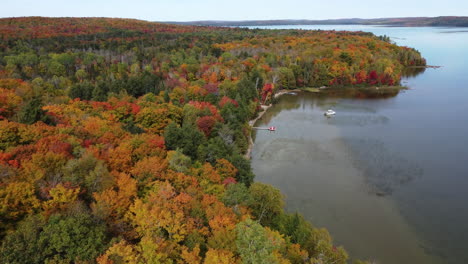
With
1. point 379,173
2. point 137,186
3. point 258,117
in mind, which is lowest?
point 379,173

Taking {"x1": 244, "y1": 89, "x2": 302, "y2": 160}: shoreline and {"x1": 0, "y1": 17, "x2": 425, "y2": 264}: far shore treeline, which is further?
{"x1": 244, "y1": 89, "x2": 302, "y2": 160}: shoreline

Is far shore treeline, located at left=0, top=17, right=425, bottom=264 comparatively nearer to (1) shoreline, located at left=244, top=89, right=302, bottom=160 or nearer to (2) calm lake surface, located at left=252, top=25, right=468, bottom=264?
(1) shoreline, located at left=244, top=89, right=302, bottom=160

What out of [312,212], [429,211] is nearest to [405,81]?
[429,211]

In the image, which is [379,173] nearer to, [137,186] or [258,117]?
[258,117]

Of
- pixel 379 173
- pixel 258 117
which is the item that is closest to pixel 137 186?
pixel 379 173

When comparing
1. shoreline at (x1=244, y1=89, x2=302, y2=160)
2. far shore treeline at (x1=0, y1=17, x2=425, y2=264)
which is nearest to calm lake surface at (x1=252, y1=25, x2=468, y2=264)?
shoreline at (x1=244, y1=89, x2=302, y2=160)

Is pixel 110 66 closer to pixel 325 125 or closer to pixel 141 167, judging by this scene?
pixel 325 125

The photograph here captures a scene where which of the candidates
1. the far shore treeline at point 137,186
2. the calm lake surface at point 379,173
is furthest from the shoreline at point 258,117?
the far shore treeline at point 137,186

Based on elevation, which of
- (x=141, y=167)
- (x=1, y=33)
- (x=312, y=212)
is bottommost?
(x=312, y=212)
